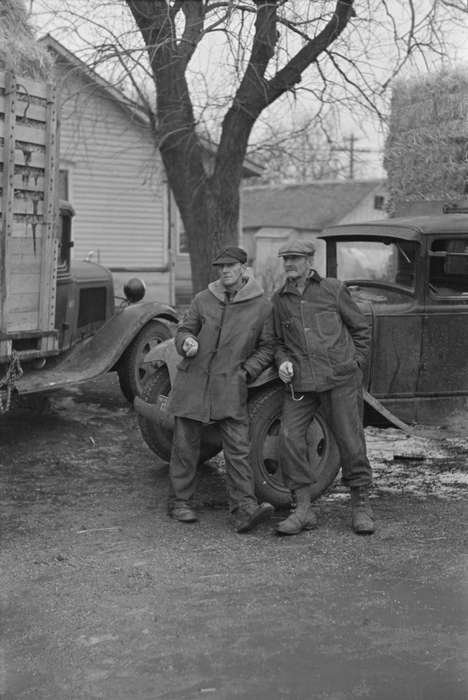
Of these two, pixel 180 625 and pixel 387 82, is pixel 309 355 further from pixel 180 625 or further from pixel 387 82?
pixel 387 82

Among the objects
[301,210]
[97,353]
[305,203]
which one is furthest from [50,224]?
[305,203]

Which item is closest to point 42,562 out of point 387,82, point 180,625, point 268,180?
point 180,625

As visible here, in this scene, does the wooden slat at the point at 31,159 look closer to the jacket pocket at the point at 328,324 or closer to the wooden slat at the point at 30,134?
the wooden slat at the point at 30,134

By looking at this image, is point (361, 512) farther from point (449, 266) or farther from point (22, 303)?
point (22, 303)

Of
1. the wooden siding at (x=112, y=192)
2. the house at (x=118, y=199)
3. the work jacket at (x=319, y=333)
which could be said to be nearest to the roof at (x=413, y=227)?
the work jacket at (x=319, y=333)

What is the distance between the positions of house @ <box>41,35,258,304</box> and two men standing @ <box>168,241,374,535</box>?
13962 mm

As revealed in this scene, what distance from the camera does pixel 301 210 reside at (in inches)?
1874

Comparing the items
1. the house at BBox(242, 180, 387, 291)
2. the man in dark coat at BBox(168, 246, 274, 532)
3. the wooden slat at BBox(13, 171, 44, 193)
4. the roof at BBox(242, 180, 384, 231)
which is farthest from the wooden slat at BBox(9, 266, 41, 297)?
the roof at BBox(242, 180, 384, 231)

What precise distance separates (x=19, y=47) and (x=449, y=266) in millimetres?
3921

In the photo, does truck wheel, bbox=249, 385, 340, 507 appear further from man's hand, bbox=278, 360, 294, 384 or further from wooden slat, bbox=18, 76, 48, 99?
wooden slat, bbox=18, 76, 48, 99

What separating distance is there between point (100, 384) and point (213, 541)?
20.6 feet

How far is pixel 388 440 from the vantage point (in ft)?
29.3

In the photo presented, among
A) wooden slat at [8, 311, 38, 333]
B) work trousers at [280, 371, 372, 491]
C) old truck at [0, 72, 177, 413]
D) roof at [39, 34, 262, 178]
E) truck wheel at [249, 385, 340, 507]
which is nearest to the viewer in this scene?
work trousers at [280, 371, 372, 491]

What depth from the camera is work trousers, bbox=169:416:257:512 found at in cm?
604
